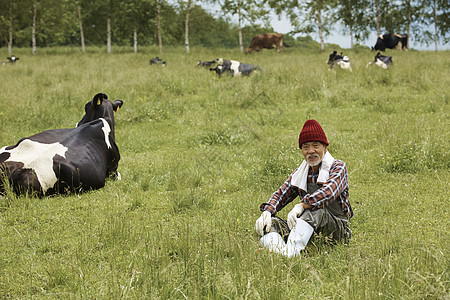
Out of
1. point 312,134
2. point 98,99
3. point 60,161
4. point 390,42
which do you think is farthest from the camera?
point 390,42

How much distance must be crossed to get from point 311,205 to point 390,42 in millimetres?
32317

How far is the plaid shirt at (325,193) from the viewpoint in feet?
12.0

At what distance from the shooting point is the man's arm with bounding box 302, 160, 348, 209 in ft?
12.0

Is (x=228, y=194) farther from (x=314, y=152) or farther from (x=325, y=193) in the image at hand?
(x=325, y=193)

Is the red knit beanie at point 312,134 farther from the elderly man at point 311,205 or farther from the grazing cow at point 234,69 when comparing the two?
the grazing cow at point 234,69

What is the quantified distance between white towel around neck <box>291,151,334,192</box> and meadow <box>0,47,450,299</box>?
1.92 feet

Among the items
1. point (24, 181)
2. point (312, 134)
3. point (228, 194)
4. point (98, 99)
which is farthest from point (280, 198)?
point (98, 99)

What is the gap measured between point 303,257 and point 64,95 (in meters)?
10.1

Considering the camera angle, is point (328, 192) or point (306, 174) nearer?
point (328, 192)

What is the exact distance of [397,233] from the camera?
3732 mm

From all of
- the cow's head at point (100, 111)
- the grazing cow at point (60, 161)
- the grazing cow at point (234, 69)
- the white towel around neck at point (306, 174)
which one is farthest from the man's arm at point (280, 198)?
the grazing cow at point (234, 69)

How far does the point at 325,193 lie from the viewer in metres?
3.66

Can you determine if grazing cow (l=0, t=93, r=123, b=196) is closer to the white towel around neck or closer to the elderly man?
Answer: the elderly man

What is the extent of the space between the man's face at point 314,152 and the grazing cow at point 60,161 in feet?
10.8
